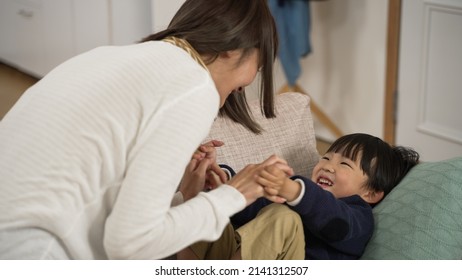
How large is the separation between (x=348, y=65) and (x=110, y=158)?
2.17m

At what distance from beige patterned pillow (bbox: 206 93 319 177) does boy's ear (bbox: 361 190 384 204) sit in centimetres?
17

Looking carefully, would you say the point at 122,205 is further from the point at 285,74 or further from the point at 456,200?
the point at 285,74

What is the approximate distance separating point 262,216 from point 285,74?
5.34ft

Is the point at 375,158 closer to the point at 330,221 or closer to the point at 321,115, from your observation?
the point at 330,221

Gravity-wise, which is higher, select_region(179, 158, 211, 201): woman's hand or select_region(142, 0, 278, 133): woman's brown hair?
select_region(142, 0, 278, 133): woman's brown hair

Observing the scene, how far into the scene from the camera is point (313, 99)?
11.1 feet

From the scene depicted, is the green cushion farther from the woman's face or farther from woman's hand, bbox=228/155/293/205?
the woman's face

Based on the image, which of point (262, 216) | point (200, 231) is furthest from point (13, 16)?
point (200, 231)

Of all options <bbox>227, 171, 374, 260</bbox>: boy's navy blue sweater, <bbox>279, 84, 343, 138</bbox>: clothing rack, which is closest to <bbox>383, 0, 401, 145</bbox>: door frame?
<bbox>279, 84, 343, 138</bbox>: clothing rack

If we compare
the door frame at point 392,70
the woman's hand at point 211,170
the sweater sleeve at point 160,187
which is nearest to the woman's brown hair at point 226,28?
the sweater sleeve at point 160,187

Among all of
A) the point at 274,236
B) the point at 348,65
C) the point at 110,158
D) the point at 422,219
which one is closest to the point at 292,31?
the point at 348,65

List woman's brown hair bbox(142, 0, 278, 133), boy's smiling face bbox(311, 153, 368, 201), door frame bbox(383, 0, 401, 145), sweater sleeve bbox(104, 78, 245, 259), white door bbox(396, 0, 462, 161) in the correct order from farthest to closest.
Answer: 1. door frame bbox(383, 0, 401, 145)
2. white door bbox(396, 0, 462, 161)
3. boy's smiling face bbox(311, 153, 368, 201)
4. woman's brown hair bbox(142, 0, 278, 133)
5. sweater sleeve bbox(104, 78, 245, 259)

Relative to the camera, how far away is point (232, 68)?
1354 millimetres

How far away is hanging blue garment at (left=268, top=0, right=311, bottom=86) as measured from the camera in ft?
9.64
